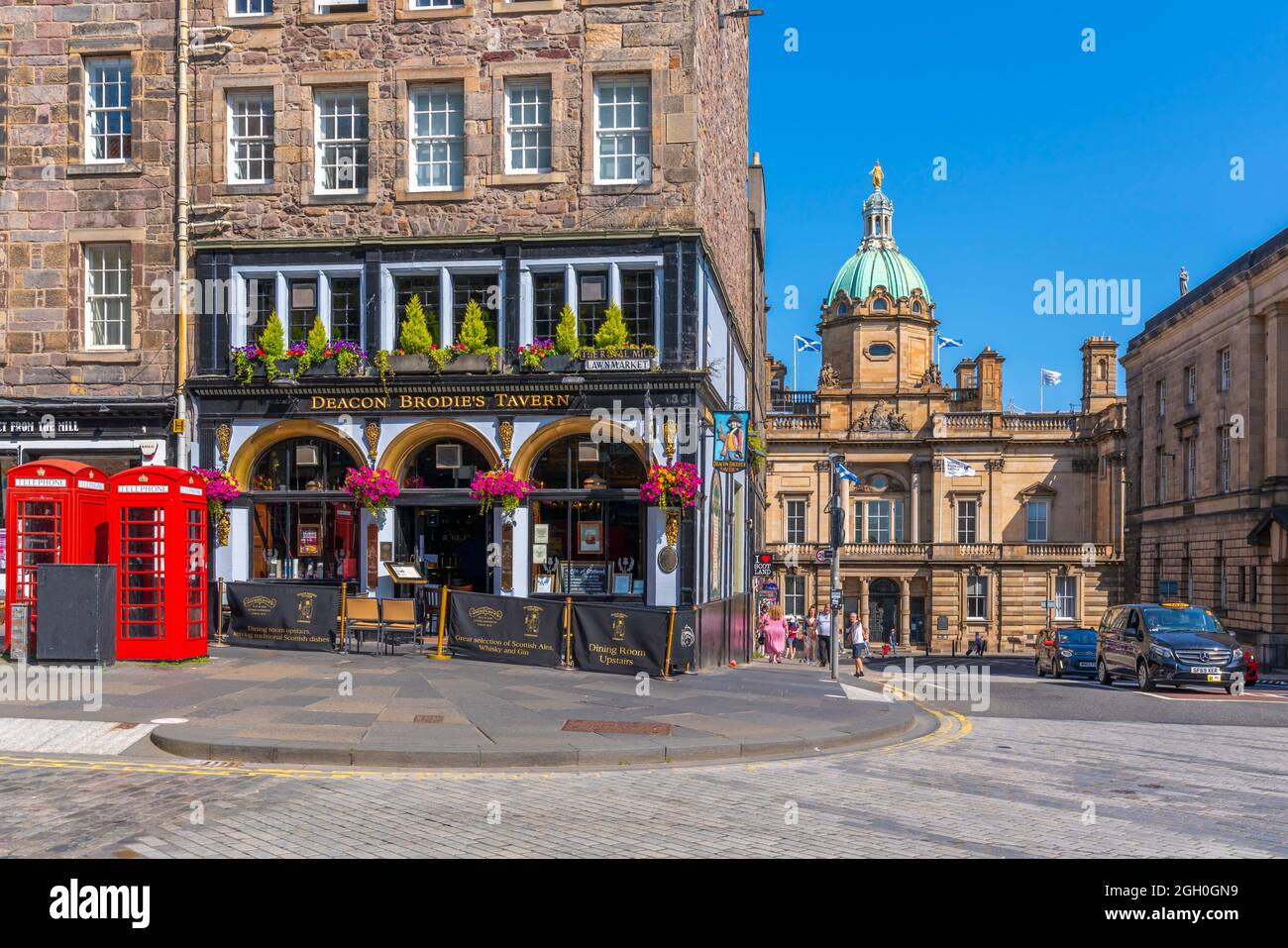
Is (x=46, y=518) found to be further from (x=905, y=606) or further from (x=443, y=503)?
(x=905, y=606)

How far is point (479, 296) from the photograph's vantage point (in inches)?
987

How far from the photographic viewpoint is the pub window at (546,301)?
24.8 m

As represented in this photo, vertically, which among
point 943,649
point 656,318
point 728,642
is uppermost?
point 656,318

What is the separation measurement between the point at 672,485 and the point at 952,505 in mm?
57929

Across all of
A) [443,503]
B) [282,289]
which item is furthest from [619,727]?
[282,289]

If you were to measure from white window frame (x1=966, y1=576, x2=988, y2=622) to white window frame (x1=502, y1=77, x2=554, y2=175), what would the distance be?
5674 centimetres

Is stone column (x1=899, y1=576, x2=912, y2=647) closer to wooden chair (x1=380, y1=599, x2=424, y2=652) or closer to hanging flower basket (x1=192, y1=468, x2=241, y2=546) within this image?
hanging flower basket (x1=192, y1=468, x2=241, y2=546)

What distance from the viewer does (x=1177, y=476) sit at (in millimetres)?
55656

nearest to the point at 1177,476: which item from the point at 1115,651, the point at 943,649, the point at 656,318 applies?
the point at 943,649

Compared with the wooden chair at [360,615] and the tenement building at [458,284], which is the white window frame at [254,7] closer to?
the tenement building at [458,284]

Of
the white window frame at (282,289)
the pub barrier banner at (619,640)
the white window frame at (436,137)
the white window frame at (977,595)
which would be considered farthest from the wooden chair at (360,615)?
the white window frame at (977,595)

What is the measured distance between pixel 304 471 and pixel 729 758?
1463cm

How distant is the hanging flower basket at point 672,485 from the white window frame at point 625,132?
5880mm

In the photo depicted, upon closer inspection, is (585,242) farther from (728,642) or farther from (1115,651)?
(1115,651)
